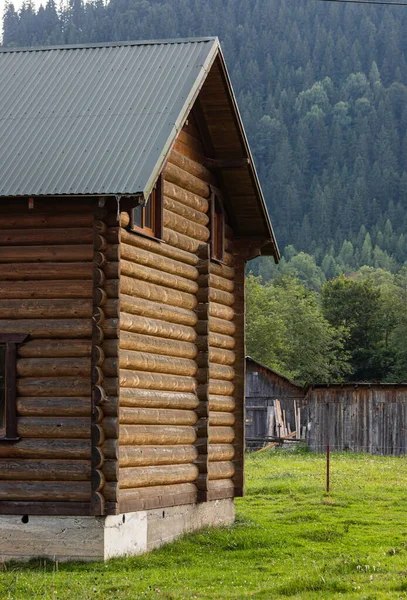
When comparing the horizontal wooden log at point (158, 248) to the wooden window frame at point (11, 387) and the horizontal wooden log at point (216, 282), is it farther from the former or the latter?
the wooden window frame at point (11, 387)

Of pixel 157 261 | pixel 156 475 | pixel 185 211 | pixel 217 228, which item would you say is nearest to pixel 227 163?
pixel 185 211

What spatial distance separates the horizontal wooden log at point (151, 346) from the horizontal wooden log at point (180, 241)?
1.95 m

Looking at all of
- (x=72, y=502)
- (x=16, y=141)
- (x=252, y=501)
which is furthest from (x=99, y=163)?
(x=252, y=501)

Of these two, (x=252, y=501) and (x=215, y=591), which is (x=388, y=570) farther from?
(x=252, y=501)

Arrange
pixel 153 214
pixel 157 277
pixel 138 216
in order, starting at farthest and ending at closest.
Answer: pixel 153 214
pixel 157 277
pixel 138 216

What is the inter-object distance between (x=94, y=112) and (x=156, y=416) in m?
5.78

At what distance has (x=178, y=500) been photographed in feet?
83.7

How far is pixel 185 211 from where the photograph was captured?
26625 millimetres

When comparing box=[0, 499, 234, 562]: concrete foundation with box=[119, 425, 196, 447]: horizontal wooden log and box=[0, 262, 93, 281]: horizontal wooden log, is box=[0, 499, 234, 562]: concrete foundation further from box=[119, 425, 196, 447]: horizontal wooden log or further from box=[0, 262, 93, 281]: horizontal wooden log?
box=[0, 262, 93, 281]: horizontal wooden log

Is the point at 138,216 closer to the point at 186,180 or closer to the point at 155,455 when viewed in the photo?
the point at 186,180

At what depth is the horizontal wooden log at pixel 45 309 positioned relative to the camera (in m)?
22.3

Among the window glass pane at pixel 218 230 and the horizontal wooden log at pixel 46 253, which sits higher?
the window glass pane at pixel 218 230

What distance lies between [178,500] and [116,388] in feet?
14.0

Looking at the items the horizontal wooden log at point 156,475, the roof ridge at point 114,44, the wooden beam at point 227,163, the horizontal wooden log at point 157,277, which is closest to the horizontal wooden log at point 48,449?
the horizontal wooden log at point 156,475
